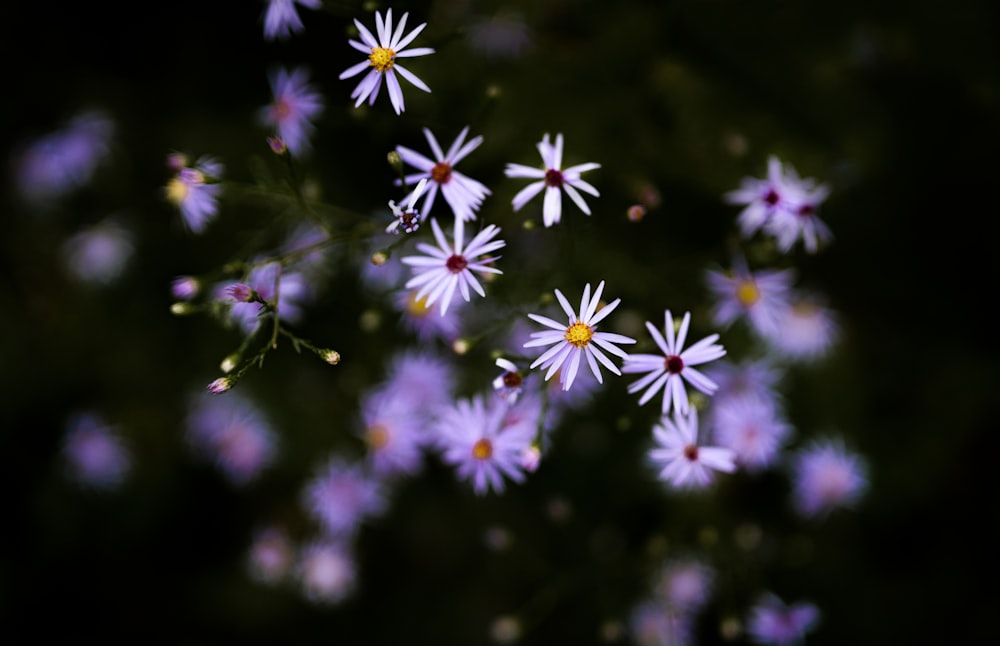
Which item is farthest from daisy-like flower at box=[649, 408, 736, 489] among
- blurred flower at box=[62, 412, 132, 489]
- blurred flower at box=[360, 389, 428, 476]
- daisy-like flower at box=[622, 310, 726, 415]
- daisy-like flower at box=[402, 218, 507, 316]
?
blurred flower at box=[62, 412, 132, 489]

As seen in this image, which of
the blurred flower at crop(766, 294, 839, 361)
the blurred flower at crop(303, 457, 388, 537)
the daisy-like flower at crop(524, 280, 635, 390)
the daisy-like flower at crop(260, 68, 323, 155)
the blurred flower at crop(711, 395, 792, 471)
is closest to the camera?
the daisy-like flower at crop(524, 280, 635, 390)

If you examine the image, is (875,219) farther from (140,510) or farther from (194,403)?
(140,510)

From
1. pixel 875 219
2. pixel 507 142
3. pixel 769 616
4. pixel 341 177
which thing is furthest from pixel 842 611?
pixel 341 177

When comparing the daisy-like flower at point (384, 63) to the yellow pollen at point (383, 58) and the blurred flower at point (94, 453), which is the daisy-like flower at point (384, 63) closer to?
the yellow pollen at point (383, 58)

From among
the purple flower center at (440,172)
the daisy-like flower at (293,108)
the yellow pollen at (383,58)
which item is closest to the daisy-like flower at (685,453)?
the purple flower center at (440,172)

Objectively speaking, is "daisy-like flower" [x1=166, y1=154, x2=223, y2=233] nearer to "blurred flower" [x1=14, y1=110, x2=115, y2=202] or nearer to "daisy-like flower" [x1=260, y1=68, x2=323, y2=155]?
"daisy-like flower" [x1=260, y1=68, x2=323, y2=155]

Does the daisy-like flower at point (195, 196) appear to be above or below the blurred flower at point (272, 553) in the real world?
above
